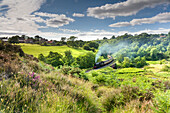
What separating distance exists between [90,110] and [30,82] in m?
2.27

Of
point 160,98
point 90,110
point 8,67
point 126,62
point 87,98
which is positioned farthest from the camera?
point 126,62

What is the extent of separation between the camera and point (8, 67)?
4.02m

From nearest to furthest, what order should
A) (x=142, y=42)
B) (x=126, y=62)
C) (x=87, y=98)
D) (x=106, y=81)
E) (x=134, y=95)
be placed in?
(x=87, y=98) < (x=134, y=95) < (x=106, y=81) < (x=126, y=62) < (x=142, y=42)

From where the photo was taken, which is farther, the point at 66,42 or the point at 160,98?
the point at 66,42

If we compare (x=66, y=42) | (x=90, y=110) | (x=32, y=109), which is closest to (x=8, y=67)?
(x=32, y=109)

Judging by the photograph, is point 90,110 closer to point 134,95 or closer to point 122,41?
point 134,95

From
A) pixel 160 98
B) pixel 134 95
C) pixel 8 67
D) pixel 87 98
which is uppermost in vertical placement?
pixel 8 67

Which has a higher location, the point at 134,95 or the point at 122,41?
the point at 122,41

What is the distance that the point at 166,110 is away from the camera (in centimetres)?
254

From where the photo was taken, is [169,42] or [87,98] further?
[169,42]

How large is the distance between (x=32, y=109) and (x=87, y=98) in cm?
179

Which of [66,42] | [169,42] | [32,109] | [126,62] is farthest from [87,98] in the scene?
[169,42]

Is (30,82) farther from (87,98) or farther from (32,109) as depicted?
(87,98)

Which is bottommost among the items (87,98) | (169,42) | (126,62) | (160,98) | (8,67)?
(126,62)
